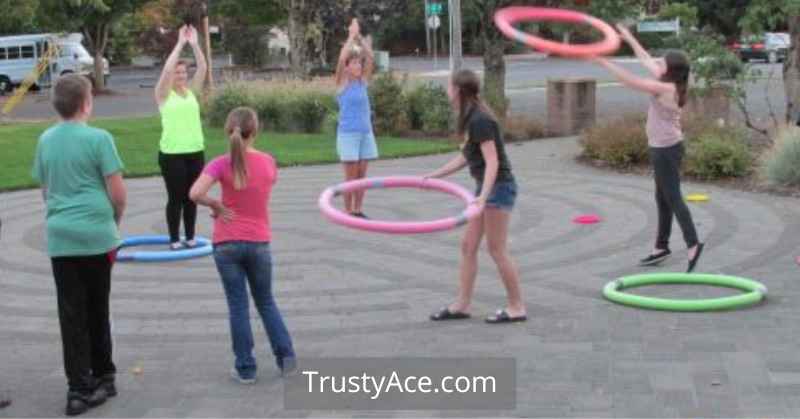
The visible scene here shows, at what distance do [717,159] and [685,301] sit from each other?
671cm

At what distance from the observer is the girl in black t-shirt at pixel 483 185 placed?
6.57 m

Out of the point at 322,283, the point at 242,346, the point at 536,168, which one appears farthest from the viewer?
the point at 536,168

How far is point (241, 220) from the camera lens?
5781 mm

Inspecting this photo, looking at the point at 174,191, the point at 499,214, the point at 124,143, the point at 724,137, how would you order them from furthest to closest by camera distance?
the point at 124,143 < the point at 724,137 < the point at 174,191 < the point at 499,214

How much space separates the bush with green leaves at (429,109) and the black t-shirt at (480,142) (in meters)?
13.2

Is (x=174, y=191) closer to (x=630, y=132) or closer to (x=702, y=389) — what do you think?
(x=702, y=389)

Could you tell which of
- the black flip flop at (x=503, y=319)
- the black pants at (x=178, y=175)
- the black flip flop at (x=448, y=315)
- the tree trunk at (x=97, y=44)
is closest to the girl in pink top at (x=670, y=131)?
the black flip flop at (x=503, y=319)

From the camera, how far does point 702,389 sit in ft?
18.4

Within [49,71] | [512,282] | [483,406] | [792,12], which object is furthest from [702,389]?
[49,71]

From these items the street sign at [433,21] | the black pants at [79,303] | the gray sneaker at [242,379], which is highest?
the street sign at [433,21]

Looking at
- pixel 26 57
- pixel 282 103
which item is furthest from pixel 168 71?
pixel 26 57

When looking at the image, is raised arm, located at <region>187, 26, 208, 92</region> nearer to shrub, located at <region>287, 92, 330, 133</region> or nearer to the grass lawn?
the grass lawn

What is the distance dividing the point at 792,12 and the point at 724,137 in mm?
2428

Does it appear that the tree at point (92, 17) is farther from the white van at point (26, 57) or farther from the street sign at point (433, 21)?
the street sign at point (433, 21)
